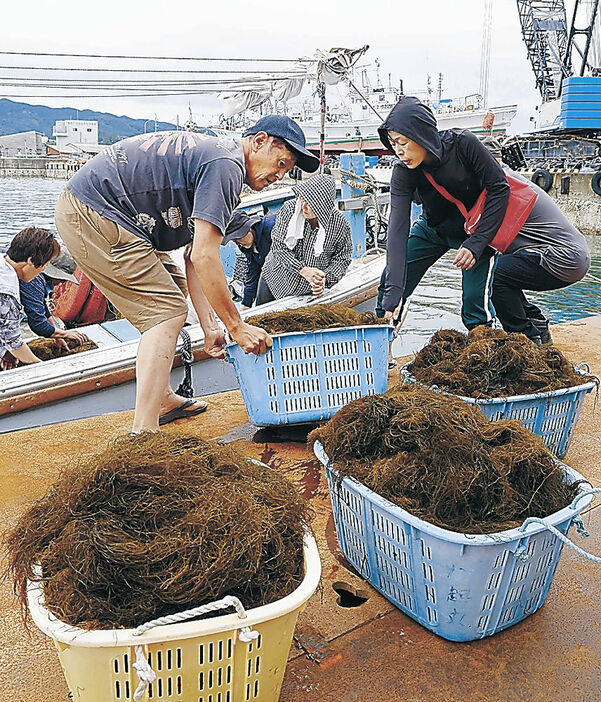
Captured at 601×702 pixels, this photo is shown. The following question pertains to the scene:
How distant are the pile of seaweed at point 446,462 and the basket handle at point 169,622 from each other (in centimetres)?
63

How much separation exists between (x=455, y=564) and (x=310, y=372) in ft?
4.91

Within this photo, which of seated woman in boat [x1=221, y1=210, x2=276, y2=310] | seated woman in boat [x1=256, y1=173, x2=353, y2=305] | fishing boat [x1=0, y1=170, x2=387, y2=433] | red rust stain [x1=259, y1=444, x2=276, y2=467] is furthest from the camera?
seated woman in boat [x1=221, y1=210, x2=276, y2=310]

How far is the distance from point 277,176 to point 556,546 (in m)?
1.70

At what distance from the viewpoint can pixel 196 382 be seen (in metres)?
4.81

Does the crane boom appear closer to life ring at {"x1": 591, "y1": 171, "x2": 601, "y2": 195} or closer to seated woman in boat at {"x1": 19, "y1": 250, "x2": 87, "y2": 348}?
life ring at {"x1": 591, "y1": 171, "x2": 601, "y2": 195}

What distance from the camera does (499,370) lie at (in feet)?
8.80

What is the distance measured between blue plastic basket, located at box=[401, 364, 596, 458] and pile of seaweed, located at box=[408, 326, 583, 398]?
42 mm

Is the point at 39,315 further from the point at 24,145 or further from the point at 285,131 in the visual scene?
the point at 24,145

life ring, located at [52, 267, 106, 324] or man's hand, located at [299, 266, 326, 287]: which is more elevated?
man's hand, located at [299, 266, 326, 287]

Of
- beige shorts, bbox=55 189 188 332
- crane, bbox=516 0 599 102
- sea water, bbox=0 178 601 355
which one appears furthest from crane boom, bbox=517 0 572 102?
beige shorts, bbox=55 189 188 332

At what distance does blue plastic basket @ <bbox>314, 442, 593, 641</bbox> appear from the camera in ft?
5.25

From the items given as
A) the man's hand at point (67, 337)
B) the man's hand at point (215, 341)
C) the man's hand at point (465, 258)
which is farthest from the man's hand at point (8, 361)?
the man's hand at point (465, 258)

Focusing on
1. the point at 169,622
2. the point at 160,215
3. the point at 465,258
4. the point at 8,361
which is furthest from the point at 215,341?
the point at 169,622

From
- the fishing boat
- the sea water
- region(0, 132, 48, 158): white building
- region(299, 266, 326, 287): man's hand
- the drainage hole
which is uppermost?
region(0, 132, 48, 158): white building
